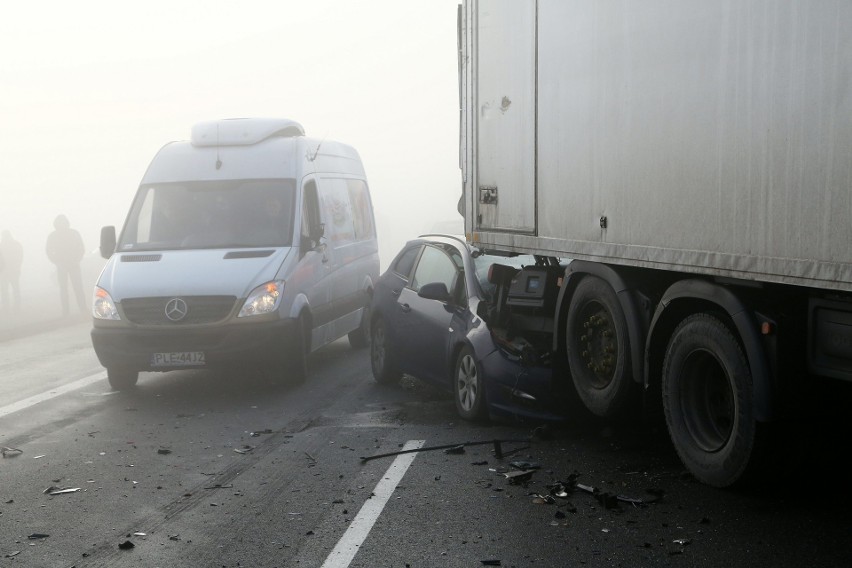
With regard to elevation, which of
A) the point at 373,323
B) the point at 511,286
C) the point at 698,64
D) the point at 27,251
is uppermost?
the point at 698,64

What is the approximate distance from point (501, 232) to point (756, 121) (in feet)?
11.6

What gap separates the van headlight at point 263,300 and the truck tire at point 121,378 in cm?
139

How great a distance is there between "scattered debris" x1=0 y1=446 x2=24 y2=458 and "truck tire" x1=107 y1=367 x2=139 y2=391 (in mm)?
2753

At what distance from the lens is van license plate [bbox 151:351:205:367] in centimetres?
1042

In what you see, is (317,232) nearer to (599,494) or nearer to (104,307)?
(104,307)

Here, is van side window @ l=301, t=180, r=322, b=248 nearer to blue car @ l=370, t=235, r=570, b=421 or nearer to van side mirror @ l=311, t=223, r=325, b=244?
van side mirror @ l=311, t=223, r=325, b=244

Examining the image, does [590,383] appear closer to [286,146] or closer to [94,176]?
[286,146]

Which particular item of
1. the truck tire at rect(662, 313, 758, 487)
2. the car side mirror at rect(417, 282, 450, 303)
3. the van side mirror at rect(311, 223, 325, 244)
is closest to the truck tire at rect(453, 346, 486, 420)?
the car side mirror at rect(417, 282, 450, 303)

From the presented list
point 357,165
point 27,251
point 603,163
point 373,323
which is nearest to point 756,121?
point 603,163

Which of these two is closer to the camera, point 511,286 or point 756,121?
point 756,121

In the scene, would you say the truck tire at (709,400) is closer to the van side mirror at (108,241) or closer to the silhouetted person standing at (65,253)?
the van side mirror at (108,241)

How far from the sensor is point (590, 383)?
7.73 m

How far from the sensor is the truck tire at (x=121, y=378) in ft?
35.8

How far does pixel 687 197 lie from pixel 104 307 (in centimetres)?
645
